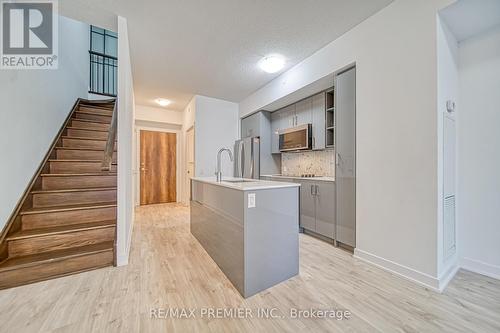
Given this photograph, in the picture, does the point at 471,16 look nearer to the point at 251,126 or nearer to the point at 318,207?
the point at 318,207

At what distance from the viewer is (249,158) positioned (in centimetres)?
458

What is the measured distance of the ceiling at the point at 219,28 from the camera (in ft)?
7.09

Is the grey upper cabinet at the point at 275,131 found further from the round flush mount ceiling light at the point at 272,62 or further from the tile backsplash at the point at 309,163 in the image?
the round flush mount ceiling light at the point at 272,62

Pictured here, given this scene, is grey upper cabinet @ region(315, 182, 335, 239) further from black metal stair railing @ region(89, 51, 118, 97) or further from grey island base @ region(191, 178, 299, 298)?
black metal stair railing @ region(89, 51, 118, 97)

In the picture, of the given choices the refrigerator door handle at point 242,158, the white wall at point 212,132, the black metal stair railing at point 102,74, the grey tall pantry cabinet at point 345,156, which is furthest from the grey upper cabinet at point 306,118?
the black metal stair railing at point 102,74

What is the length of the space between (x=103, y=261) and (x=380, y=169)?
304 cm

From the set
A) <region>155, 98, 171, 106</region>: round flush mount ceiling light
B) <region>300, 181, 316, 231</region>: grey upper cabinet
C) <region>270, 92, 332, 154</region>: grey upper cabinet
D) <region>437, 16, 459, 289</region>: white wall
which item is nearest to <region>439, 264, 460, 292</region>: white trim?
<region>437, 16, 459, 289</region>: white wall

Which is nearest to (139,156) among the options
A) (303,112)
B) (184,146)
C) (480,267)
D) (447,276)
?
(184,146)

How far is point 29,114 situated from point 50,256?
1.65 m

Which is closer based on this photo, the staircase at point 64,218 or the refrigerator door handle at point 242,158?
the staircase at point 64,218

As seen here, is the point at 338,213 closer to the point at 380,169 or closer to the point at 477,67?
the point at 380,169

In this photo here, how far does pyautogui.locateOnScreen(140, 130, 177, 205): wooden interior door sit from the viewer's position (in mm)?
5812

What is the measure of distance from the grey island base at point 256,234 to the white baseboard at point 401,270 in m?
0.86

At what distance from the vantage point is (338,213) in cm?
272
